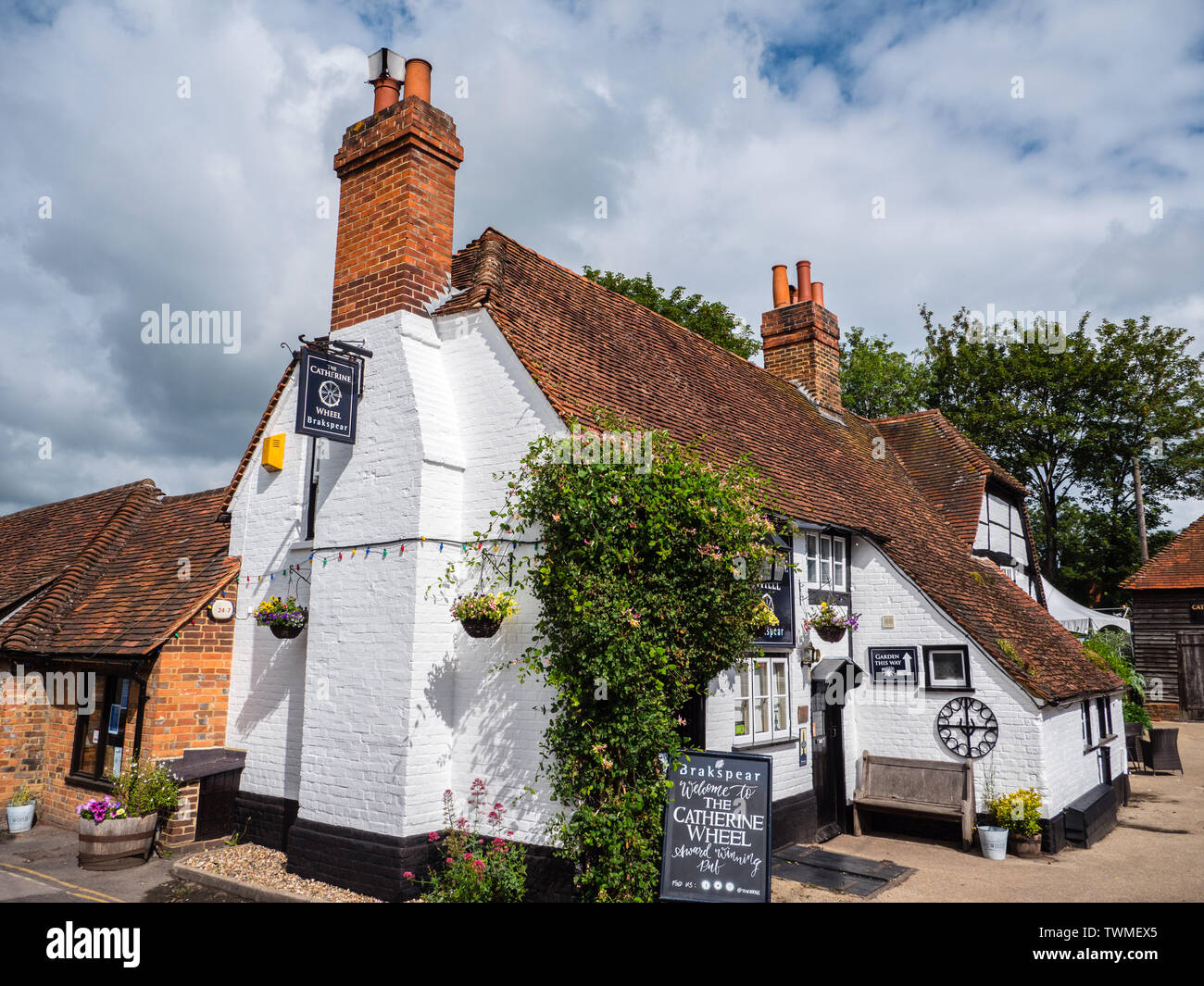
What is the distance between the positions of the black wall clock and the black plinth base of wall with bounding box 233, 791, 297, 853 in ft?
26.9

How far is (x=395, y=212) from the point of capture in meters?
8.91

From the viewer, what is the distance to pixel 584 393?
8703 millimetres

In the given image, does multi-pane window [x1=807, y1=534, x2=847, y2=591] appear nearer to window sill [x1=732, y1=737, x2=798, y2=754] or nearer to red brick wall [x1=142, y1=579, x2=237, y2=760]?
window sill [x1=732, y1=737, x2=798, y2=754]

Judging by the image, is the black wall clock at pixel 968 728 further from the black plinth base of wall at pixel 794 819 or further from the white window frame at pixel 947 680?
the black plinth base of wall at pixel 794 819

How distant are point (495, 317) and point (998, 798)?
852cm

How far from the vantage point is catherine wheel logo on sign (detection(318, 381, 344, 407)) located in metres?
8.52

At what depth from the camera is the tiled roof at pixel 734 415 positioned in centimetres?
920

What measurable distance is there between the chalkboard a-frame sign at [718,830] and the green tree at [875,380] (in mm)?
23216

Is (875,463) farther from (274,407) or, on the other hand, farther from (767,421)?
(274,407)

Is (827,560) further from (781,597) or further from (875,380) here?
(875,380)

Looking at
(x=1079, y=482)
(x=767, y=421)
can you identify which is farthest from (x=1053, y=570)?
(x=767, y=421)

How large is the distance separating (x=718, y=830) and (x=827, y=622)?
4444 mm

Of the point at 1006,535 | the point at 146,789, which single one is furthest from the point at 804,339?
the point at 146,789

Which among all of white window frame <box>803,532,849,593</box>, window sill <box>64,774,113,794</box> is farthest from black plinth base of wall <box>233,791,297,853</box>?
white window frame <box>803,532,849,593</box>
